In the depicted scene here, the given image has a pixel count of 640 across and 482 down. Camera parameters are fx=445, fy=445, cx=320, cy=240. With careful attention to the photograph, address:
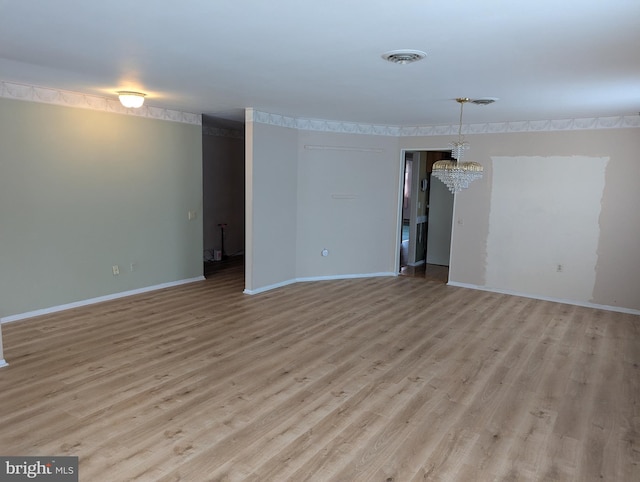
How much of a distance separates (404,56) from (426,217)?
5.95 meters

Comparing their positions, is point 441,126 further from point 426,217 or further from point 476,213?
point 426,217

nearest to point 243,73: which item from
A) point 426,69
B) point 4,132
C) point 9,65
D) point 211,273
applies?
point 426,69

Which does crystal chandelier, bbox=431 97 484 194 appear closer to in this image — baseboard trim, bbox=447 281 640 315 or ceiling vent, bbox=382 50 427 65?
ceiling vent, bbox=382 50 427 65

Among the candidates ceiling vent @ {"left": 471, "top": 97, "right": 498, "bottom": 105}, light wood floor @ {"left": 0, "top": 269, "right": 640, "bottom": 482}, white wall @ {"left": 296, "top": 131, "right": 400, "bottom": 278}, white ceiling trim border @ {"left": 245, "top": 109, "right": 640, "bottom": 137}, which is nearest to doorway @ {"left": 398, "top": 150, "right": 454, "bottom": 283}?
white wall @ {"left": 296, "top": 131, "right": 400, "bottom": 278}

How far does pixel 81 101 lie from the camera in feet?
16.7

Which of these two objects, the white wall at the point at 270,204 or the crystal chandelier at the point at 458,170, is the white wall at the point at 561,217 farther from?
the white wall at the point at 270,204

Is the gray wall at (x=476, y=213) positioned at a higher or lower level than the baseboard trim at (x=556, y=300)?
higher

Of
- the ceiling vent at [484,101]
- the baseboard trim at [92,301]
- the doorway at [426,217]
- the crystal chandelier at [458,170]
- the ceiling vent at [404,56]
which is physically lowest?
the baseboard trim at [92,301]

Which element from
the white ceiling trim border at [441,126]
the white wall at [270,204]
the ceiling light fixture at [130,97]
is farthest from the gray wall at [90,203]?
the white ceiling trim border at [441,126]

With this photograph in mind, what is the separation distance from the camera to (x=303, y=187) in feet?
22.1

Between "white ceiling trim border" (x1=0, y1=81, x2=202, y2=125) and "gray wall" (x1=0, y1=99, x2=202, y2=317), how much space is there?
64 mm

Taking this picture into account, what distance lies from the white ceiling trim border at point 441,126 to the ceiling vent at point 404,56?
118 inches

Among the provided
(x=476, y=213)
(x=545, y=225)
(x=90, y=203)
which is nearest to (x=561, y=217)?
(x=545, y=225)

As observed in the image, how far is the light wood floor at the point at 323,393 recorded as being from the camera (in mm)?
2564
